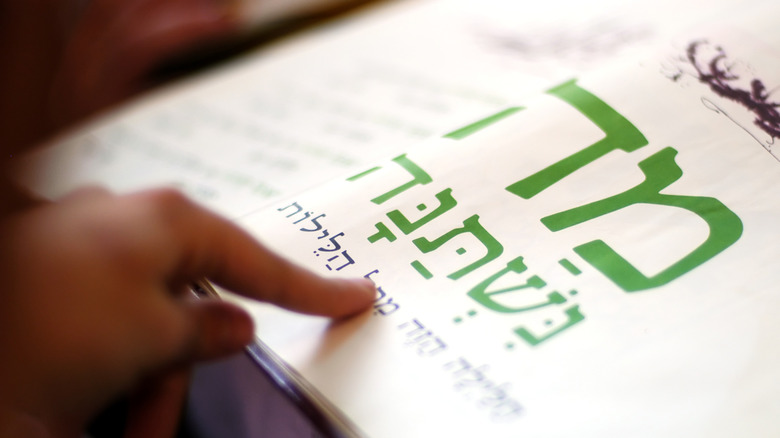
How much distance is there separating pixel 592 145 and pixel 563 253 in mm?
76

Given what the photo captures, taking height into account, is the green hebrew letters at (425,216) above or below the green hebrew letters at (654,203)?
below

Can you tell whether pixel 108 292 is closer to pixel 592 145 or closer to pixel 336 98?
pixel 592 145

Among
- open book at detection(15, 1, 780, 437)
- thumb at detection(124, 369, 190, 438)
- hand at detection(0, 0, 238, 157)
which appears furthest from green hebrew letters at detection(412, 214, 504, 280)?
hand at detection(0, 0, 238, 157)

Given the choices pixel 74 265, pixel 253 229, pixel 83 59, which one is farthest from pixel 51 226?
pixel 83 59

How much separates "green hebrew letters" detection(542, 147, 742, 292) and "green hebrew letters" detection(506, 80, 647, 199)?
0.06ft

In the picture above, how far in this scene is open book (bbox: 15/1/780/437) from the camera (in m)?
0.25

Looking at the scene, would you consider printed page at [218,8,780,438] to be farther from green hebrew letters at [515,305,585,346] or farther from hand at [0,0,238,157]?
hand at [0,0,238,157]

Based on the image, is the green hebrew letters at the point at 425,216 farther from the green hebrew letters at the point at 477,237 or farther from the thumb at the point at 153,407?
the thumb at the point at 153,407

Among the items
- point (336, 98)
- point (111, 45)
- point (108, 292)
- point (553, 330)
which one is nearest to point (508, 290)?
point (553, 330)

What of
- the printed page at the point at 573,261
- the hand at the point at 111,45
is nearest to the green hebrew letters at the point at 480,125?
the printed page at the point at 573,261

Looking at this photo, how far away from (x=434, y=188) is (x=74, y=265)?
187mm

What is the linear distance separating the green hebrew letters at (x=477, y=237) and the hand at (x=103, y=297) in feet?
0.33

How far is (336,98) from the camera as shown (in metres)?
0.57

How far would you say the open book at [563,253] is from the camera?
25 cm
